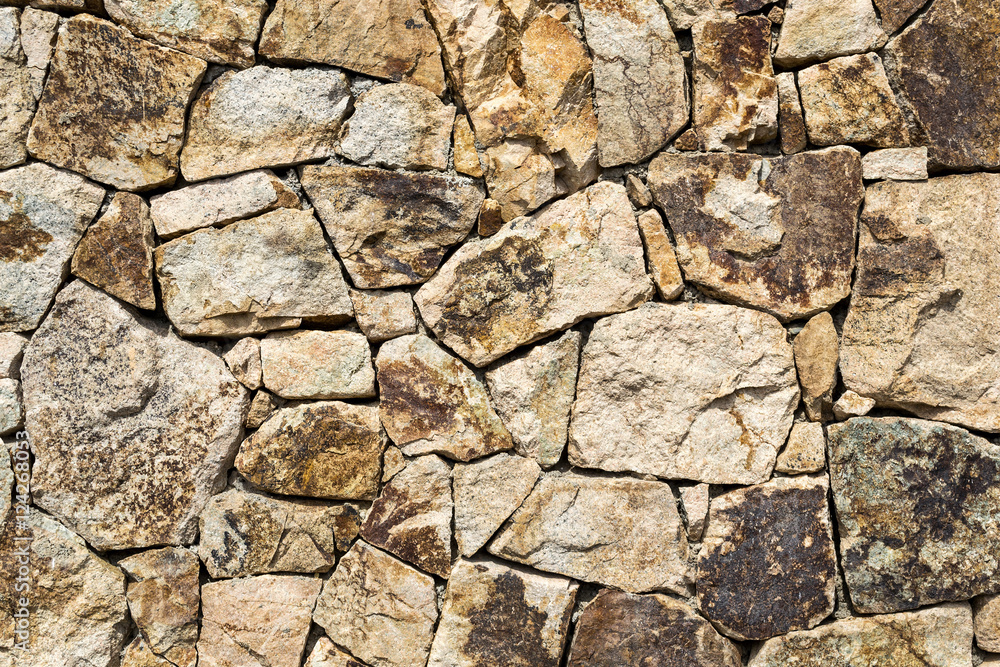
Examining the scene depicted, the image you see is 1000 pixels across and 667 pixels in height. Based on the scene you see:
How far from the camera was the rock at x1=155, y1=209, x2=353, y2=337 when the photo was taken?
6.41 ft

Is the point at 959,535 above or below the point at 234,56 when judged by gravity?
below

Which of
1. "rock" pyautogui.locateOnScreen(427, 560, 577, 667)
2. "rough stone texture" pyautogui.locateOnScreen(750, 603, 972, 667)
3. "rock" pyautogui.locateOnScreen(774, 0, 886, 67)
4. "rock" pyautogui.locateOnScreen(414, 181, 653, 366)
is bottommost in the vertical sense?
"rough stone texture" pyautogui.locateOnScreen(750, 603, 972, 667)

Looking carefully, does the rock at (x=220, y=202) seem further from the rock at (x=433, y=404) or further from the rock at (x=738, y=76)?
the rock at (x=738, y=76)

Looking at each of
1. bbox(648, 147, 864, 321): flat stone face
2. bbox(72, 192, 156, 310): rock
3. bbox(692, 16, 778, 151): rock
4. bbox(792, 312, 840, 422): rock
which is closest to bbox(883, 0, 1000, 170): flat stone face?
bbox(648, 147, 864, 321): flat stone face

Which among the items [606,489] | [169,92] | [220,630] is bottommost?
[220,630]

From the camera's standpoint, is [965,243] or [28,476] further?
[28,476]

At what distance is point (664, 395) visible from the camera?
6.25 ft

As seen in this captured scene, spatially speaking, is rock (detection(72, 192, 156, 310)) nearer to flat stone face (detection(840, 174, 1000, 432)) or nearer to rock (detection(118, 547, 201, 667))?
rock (detection(118, 547, 201, 667))

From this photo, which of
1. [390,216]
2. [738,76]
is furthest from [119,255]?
[738,76]

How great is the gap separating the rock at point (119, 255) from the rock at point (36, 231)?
5 cm

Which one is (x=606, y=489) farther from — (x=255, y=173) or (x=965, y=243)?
(x=255, y=173)

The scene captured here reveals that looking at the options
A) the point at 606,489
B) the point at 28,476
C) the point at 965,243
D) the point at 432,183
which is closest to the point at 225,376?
the point at 28,476

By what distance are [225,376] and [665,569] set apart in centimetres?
137

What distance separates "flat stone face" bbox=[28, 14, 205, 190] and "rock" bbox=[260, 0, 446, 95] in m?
0.27
